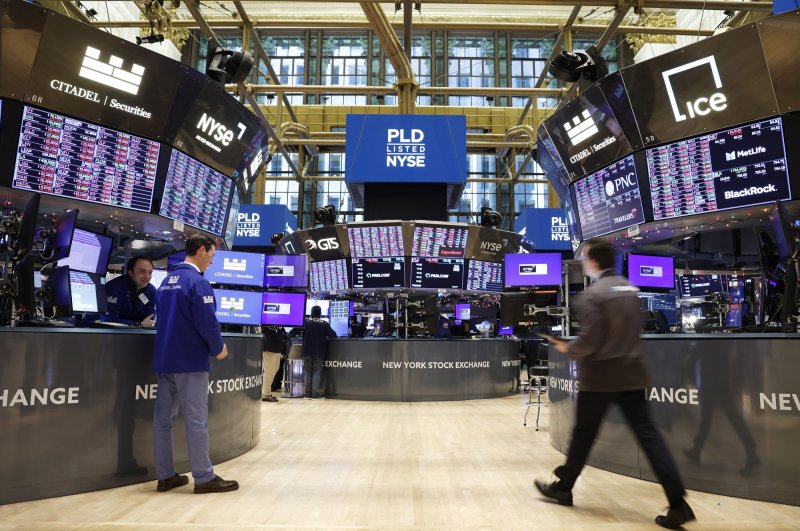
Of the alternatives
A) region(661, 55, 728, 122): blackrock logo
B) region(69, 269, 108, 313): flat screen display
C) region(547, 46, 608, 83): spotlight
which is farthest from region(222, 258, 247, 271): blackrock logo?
region(661, 55, 728, 122): blackrock logo

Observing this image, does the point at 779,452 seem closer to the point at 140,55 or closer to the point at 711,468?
the point at 711,468

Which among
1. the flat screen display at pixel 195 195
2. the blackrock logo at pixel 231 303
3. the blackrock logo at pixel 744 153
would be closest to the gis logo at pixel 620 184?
the blackrock logo at pixel 744 153

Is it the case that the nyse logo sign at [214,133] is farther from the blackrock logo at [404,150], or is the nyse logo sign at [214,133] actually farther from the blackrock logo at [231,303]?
the blackrock logo at [404,150]

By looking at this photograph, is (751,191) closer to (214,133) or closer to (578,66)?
(578,66)

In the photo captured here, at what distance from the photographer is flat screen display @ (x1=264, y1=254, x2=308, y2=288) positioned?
980cm


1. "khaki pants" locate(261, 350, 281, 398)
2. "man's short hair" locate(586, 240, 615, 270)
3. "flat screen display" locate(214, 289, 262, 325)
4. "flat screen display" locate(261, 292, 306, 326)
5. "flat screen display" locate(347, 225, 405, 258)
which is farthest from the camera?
"flat screen display" locate(347, 225, 405, 258)

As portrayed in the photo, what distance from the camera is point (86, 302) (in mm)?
4957

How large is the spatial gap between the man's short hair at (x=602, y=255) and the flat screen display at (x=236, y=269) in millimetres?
6083

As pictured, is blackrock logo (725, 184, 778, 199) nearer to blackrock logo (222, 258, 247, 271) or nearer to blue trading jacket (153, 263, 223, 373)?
blue trading jacket (153, 263, 223, 373)

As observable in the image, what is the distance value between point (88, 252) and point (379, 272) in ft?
18.7

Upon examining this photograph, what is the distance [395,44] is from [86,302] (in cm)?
697

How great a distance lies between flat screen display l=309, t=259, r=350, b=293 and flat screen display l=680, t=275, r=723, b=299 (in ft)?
17.6

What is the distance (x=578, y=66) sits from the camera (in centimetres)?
684

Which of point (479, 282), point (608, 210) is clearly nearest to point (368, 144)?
point (479, 282)
